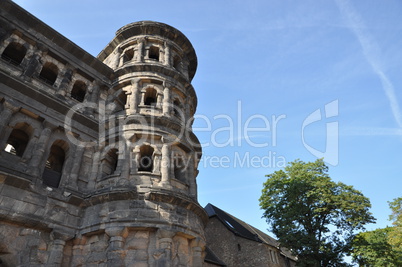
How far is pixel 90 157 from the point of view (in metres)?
13.3

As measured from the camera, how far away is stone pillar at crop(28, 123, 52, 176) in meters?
11.0

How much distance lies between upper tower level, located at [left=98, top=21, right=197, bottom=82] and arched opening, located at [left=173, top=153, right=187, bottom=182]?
19.4 ft

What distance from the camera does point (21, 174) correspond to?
10.5 metres

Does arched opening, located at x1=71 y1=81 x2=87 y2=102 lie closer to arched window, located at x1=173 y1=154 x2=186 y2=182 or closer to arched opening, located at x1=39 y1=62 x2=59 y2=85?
arched opening, located at x1=39 y1=62 x2=59 y2=85

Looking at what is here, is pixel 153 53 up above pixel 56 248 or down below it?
above

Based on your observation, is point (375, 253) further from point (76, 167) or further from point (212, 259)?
point (76, 167)

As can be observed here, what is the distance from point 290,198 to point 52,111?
1653 cm

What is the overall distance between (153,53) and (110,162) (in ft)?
29.1

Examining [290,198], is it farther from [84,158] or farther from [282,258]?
[84,158]

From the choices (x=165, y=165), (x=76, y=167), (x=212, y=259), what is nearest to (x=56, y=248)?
(x=76, y=167)

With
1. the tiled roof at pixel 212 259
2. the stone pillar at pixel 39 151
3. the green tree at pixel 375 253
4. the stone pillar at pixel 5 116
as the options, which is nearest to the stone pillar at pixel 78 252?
the stone pillar at pixel 39 151

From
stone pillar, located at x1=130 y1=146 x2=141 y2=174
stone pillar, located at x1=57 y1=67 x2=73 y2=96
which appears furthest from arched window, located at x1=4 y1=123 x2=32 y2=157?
stone pillar, located at x1=130 y1=146 x2=141 y2=174

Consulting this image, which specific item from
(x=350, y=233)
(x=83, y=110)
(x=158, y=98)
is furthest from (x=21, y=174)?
(x=350, y=233)

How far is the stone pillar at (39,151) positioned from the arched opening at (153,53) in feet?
28.6
